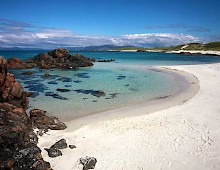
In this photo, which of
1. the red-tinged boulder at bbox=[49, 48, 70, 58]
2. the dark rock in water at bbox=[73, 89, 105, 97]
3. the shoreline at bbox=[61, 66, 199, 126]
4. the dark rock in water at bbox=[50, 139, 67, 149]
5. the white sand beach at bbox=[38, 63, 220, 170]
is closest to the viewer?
the white sand beach at bbox=[38, 63, 220, 170]

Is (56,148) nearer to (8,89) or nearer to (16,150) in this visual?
(16,150)

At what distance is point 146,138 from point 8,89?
1191 cm

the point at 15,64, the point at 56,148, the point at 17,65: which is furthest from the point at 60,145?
the point at 15,64

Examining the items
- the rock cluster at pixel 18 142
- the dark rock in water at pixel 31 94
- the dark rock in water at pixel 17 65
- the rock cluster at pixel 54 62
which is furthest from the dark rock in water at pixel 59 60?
the rock cluster at pixel 18 142

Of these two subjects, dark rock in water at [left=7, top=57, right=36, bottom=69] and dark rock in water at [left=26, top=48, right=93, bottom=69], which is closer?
dark rock in water at [left=7, top=57, right=36, bottom=69]

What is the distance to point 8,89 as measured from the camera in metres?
19.3

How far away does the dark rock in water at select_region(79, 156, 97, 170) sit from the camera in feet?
36.6

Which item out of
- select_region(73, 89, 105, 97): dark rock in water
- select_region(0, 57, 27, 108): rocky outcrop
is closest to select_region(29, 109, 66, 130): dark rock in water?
select_region(0, 57, 27, 108): rocky outcrop

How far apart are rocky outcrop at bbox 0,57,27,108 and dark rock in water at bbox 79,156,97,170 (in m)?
10.3

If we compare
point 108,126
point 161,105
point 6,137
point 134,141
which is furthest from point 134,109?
point 6,137

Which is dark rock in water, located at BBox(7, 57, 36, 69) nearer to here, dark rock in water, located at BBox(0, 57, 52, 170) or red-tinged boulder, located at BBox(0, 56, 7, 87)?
red-tinged boulder, located at BBox(0, 56, 7, 87)

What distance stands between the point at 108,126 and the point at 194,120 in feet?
21.1

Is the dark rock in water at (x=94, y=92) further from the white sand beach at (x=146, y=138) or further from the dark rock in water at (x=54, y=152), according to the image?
the dark rock in water at (x=54, y=152)

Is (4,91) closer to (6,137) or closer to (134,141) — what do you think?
(6,137)
